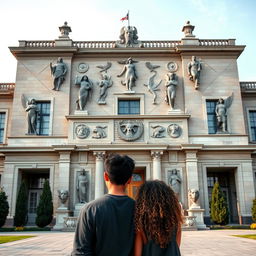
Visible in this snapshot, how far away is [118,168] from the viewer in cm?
328

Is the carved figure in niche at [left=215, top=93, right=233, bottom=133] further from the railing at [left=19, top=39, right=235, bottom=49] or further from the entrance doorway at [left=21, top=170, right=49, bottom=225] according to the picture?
the entrance doorway at [left=21, top=170, right=49, bottom=225]

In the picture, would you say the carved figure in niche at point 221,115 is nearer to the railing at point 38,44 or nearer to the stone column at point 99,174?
the stone column at point 99,174

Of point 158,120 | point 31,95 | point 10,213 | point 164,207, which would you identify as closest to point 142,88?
point 158,120

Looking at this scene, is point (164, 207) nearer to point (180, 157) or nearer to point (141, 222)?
point (141, 222)

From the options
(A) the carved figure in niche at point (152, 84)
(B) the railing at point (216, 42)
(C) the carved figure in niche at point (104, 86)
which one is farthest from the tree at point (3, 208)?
(B) the railing at point (216, 42)

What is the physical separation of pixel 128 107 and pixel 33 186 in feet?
37.7

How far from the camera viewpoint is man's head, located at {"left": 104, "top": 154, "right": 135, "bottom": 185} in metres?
3.28

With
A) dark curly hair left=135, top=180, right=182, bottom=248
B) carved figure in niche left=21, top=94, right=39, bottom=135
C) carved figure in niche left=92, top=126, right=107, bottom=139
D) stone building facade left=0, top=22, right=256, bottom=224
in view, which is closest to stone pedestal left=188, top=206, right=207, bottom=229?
stone building facade left=0, top=22, right=256, bottom=224

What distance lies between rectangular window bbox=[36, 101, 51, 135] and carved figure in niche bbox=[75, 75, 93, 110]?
9.43 feet

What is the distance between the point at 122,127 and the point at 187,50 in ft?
31.7

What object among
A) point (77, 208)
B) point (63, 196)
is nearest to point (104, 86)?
point (63, 196)

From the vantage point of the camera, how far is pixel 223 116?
26297 millimetres

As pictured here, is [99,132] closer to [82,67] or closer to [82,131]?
[82,131]

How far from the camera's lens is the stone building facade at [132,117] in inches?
979
